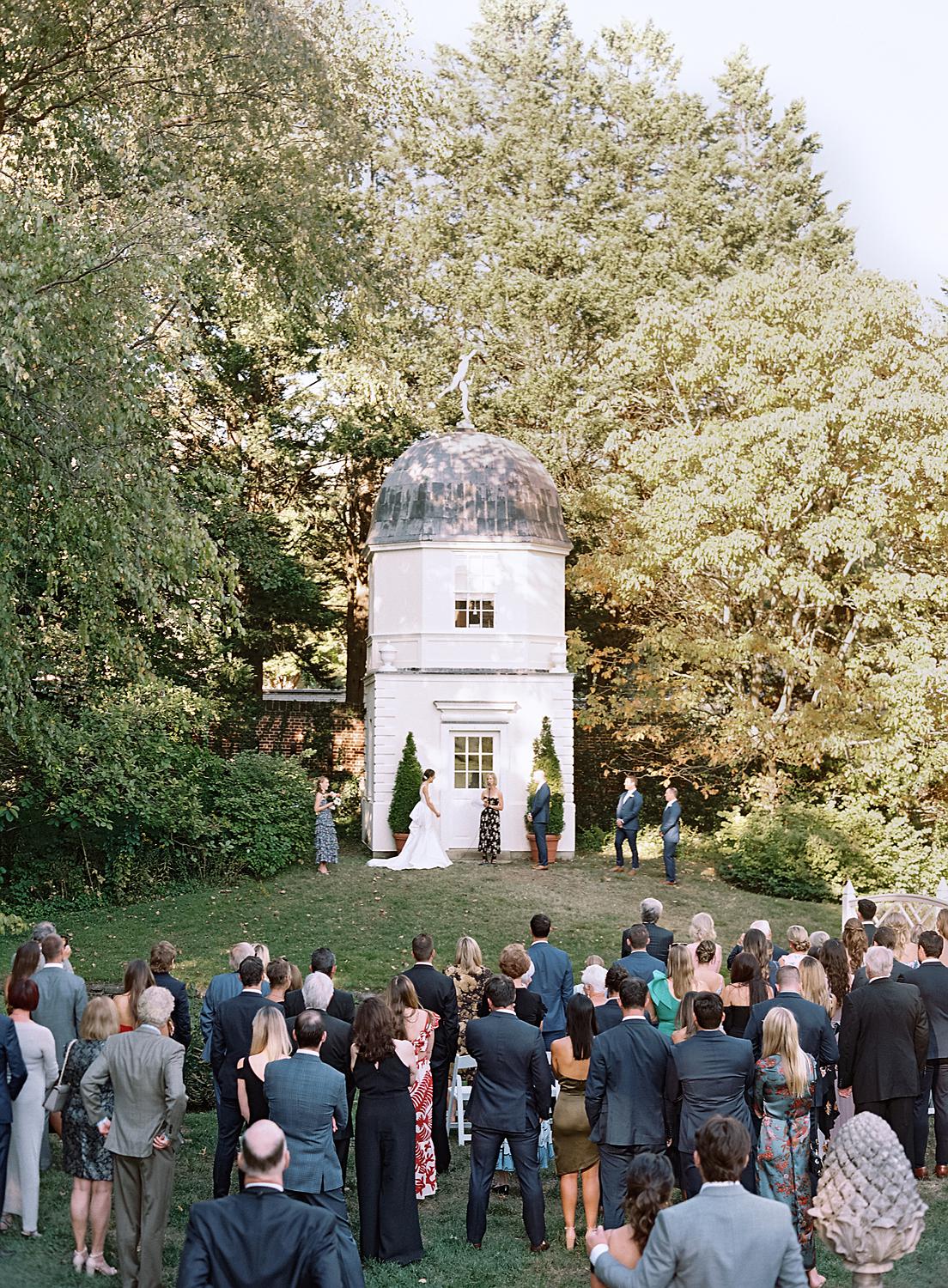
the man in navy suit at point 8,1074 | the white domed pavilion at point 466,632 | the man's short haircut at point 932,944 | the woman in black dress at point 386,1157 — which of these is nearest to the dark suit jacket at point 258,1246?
the woman in black dress at point 386,1157

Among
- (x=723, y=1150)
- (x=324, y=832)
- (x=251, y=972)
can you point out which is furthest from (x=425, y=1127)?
(x=324, y=832)

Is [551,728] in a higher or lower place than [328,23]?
→ lower

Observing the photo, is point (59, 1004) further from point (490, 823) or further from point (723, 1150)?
point (490, 823)

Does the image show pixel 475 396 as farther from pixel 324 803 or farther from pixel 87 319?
pixel 87 319

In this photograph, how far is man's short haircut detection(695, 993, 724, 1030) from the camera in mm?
7508

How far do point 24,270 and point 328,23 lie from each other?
50.1ft

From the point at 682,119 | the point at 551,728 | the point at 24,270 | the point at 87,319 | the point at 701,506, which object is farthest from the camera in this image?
the point at 682,119

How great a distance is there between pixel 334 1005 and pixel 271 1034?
54.4 inches

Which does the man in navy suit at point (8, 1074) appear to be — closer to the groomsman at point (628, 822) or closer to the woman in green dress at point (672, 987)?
the woman in green dress at point (672, 987)

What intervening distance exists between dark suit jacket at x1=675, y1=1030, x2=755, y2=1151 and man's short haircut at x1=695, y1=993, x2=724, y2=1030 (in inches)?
3.6

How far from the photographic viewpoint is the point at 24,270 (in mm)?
10547

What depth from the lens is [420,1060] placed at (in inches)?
356

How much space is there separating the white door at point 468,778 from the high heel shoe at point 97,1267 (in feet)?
61.6

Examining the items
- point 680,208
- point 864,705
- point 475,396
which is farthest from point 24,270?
point 680,208
